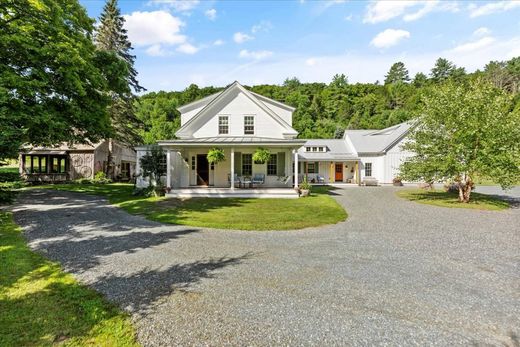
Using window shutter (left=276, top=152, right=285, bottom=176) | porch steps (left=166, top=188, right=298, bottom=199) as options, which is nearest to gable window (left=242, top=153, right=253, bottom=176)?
window shutter (left=276, top=152, right=285, bottom=176)

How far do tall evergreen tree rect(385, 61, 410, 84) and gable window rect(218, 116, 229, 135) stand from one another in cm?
8585

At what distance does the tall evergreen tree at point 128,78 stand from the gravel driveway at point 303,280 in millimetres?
21104

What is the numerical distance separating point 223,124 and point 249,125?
1.94m

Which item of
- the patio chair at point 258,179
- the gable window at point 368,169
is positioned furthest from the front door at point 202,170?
the gable window at point 368,169

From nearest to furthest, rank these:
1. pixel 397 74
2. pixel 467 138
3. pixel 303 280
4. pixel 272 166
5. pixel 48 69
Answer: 1. pixel 303 280
2. pixel 48 69
3. pixel 467 138
4. pixel 272 166
5. pixel 397 74

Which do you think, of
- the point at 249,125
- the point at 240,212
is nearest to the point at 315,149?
the point at 249,125

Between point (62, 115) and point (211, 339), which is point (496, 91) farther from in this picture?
point (62, 115)

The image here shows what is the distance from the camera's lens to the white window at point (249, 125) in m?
19.6

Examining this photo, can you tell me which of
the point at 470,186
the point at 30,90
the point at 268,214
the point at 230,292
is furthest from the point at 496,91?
the point at 30,90

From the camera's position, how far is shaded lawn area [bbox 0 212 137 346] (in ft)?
10.9

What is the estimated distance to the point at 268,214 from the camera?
1145 cm

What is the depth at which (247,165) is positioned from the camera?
1977 cm

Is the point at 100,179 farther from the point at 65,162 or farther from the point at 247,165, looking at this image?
the point at 247,165

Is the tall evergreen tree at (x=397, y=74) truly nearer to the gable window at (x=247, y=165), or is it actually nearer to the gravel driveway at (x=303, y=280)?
the gable window at (x=247, y=165)
